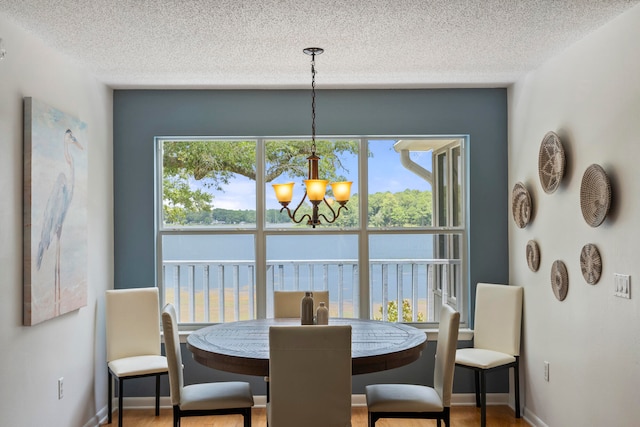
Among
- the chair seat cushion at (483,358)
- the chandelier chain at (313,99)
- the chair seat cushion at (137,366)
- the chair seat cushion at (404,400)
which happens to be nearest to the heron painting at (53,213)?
the chair seat cushion at (137,366)

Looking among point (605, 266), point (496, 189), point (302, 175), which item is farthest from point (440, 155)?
point (605, 266)

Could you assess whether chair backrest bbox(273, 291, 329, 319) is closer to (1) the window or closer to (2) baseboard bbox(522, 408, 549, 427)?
(1) the window

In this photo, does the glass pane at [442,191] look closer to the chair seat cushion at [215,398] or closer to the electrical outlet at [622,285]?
the electrical outlet at [622,285]

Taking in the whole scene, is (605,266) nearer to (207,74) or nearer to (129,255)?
(207,74)

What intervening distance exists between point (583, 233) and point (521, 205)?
3.38 feet

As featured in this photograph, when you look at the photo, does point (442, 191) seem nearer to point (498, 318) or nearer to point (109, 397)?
point (498, 318)

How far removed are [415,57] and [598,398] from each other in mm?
2358

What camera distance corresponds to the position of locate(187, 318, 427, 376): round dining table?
342cm

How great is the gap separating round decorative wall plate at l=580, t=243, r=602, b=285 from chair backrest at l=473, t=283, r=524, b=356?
111 centimetres

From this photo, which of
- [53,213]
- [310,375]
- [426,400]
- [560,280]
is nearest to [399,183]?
[560,280]

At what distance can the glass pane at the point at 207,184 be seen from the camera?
214 inches

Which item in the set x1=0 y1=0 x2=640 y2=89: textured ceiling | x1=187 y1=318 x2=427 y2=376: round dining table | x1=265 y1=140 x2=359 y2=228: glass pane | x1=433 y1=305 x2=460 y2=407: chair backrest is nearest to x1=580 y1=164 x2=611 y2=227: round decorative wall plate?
x1=0 y1=0 x2=640 y2=89: textured ceiling

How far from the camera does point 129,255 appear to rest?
530cm

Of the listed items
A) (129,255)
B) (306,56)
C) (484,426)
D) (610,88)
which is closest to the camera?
(610,88)
